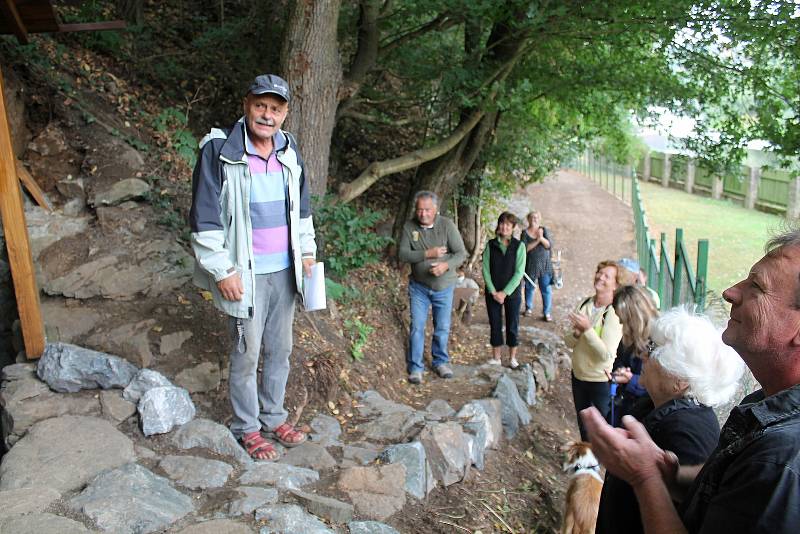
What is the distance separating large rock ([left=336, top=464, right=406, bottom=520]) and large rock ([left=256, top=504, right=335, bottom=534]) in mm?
398

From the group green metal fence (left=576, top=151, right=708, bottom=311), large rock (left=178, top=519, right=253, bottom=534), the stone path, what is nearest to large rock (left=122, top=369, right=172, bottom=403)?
the stone path

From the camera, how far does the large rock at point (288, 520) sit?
316cm

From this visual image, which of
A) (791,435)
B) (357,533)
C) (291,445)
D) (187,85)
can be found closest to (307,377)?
(291,445)

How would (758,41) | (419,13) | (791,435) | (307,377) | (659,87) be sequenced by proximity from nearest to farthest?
1. (791,435)
2. (307,377)
3. (758,41)
4. (419,13)
5. (659,87)

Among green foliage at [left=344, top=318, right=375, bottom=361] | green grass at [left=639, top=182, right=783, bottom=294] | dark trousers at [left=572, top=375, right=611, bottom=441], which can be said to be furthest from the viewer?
green grass at [left=639, top=182, right=783, bottom=294]

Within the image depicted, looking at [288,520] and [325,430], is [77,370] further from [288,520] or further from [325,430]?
[288,520]

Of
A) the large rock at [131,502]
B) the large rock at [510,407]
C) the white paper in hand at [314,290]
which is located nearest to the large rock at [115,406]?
the large rock at [131,502]

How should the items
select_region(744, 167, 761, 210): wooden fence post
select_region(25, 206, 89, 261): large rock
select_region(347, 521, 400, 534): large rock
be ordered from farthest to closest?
select_region(744, 167, 761, 210): wooden fence post
select_region(25, 206, 89, 261): large rock
select_region(347, 521, 400, 534): large rock

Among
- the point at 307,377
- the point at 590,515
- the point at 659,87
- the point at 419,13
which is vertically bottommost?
the point at 590,515

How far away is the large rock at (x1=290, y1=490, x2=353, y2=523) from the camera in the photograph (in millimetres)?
3410

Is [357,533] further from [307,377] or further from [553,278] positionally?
[553,278]

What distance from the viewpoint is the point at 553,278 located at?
9969 mm

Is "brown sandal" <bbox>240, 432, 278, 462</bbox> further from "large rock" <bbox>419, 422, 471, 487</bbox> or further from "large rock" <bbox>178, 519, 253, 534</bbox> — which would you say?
"large rock" <bbox>419, 422, 471, 487</bbox>

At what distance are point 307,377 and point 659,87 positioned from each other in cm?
591
